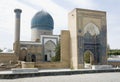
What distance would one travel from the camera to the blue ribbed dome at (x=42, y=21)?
108 ft

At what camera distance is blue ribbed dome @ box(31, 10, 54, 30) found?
3306 cm

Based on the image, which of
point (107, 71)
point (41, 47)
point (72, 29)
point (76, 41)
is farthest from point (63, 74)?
point (41, 47)

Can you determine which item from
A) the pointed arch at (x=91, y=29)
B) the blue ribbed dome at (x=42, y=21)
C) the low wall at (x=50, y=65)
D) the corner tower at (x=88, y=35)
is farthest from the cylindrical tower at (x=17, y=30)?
the pointed arch at (x=91, y=29)

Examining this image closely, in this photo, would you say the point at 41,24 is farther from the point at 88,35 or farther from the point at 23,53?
the point at 88,35

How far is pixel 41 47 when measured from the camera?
30.9m

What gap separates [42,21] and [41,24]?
0.51 meters

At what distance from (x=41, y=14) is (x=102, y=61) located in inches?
596

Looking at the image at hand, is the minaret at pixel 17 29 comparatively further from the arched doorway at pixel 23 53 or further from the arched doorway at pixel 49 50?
the arched doorway at pixel 49 50

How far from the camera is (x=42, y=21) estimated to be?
33094 millimetres

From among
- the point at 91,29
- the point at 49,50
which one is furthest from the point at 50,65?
the point at 49,50

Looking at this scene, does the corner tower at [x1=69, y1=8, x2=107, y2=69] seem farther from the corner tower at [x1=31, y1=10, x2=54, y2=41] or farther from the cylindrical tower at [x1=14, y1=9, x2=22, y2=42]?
the corner tower at [x1=31, y1=10, x2=54, y2=41]

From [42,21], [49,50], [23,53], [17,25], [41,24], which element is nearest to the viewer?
[17,25]

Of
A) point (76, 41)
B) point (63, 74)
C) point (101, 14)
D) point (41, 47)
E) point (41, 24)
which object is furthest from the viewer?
point (41, 24)

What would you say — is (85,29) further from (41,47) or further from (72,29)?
(41,47)
